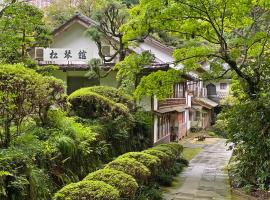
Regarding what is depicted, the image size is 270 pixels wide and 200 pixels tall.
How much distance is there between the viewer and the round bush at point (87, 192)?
6559 millimetres

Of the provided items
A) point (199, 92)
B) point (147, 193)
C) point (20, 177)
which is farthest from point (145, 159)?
→ point (199, 92)

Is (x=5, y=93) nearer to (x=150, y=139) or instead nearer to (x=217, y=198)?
(x=217, y=198)

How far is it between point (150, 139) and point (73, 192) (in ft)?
51.0

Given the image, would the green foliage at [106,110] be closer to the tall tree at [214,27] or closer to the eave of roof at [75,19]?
the tall tree at [214,27]

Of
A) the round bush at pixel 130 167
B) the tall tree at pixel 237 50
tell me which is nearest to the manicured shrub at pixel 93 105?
the tall tree at pixel 237 50

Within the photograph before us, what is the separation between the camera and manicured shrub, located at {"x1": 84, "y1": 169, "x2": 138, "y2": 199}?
7.72 m

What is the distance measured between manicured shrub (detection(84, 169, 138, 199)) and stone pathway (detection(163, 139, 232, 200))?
4.87 meters

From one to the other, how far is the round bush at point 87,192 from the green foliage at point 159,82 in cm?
925

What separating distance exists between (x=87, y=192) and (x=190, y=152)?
74.3 ft

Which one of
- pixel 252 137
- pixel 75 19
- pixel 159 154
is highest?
pixel 75 19

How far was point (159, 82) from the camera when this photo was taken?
15898mm

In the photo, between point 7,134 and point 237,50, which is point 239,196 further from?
point 7,134

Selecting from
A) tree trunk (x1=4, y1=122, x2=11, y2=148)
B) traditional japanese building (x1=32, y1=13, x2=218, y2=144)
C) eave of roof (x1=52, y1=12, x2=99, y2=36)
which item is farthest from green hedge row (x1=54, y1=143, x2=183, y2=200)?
eave of roof (x1=52, y1=12, x2=99, y2=36)

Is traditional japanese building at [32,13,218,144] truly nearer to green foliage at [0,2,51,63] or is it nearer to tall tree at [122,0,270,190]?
tall tree at [122,0,270,190]
